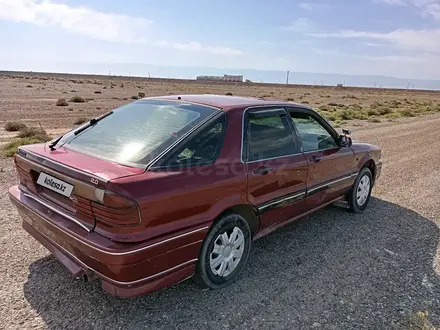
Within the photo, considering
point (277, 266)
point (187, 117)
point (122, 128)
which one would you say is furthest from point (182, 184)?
point (277, 266)

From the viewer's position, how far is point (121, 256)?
248 cm

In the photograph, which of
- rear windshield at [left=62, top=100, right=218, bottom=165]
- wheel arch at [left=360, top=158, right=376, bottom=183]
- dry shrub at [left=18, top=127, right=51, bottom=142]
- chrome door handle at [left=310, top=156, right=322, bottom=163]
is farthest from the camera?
dry shrub at [left=18, top=127, right=51, bottom=142]

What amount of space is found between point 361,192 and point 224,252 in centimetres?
292

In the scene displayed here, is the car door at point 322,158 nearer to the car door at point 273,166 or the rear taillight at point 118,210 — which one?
the car door at point 273,166

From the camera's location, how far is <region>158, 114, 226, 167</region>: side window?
2.87 m

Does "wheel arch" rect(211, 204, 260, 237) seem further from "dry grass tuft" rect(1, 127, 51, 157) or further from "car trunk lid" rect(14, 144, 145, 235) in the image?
"dry grass tuft" rect(1, 127, 51, 157)

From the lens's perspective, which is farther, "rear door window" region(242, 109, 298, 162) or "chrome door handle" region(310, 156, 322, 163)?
"chrome door handle" region(310, 156, 322, 163)

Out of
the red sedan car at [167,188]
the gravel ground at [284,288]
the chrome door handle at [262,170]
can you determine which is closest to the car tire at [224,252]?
the red sedan car at [167,188]

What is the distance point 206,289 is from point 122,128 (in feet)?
5.39

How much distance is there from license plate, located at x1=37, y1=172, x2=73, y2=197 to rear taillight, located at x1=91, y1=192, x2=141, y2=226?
0.38 m

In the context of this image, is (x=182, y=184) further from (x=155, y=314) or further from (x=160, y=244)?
(x=155, y=314)

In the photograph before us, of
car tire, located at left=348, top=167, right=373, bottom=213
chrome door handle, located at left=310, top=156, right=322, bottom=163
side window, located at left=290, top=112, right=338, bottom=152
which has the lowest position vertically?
car tire, located at left=348, top=167, right=373, bottom=213

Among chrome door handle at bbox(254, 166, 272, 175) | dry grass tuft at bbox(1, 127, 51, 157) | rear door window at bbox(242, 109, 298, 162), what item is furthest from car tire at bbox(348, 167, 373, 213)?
dry grass tuft at bbox(1, 127, 51, 157)

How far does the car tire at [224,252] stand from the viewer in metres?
3.05
